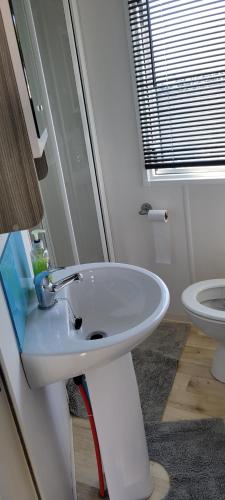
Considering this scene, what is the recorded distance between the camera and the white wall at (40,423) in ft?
2.95

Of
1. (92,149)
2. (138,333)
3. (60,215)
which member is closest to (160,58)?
(92,149)

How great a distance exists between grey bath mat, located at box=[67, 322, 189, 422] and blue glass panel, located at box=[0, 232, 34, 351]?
0.92 meters

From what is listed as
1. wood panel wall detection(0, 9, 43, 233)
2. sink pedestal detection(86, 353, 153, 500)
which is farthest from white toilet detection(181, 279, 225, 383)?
wood panel wall detection(0, 9, 43, 233)

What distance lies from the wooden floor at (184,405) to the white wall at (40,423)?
97 millimetres

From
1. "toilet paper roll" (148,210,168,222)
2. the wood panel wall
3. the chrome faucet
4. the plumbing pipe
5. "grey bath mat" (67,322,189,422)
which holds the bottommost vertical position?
"grey bath mat" (67,322,189,422)

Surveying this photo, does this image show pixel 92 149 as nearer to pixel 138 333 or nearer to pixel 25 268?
pixel 25 268

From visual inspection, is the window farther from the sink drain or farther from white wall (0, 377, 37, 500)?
white wall (0, 377, 37, 500)

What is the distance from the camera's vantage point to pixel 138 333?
101 cm

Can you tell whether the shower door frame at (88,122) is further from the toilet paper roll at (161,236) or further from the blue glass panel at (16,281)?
the blue glass panel at (16,281)

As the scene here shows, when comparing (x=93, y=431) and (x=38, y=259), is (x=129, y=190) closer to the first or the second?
(x=38, y=259)

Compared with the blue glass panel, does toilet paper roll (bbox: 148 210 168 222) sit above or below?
below

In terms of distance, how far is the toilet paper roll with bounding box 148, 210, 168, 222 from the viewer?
217cm

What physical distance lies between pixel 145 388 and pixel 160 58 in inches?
69.5

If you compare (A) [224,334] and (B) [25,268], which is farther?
(A) [224,334]
